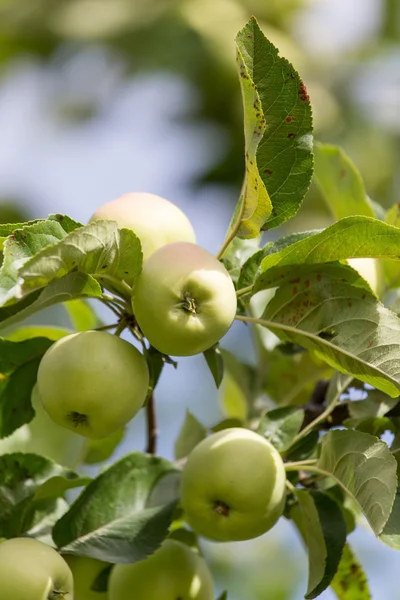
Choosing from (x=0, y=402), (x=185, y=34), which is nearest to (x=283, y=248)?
(x=0, y=402)

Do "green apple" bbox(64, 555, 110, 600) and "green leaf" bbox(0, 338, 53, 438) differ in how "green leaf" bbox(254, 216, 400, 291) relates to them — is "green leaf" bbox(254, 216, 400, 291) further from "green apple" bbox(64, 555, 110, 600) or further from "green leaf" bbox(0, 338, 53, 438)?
"green apple" bbox(64, 555, 110, 600)

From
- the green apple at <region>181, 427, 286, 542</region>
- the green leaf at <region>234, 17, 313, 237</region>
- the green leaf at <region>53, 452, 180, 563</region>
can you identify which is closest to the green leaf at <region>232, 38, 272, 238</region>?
the green leaf at <region>234, 17, 313, 237</region>

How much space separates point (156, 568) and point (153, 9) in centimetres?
353

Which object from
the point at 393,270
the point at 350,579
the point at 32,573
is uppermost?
the point at 393,270

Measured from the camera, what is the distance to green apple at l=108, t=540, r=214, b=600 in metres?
1.09

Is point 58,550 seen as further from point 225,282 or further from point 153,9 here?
point 153,9

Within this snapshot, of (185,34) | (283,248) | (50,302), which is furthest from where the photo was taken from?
(185,34)

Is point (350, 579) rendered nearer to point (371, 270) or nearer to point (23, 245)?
point (371, 270)

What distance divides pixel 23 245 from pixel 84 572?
1.53ft

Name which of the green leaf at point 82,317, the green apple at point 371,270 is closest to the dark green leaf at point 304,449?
the green apple at point 371,270

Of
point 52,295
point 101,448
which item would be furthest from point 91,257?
point 101,448

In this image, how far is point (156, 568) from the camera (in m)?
1.10

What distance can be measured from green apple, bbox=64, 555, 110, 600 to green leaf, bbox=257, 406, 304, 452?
258 mm

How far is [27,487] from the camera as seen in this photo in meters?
1.11
